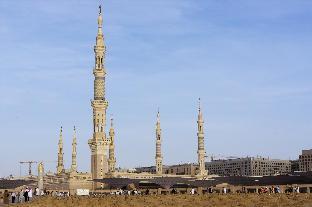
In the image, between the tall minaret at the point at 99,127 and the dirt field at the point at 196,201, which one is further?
the tall minaret at the point at 99,127

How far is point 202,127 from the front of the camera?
11119 centimetres

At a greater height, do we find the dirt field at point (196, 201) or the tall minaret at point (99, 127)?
the tall minaret at point (99, 127)

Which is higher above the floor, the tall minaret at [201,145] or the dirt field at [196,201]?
the tall minaret at [201,145]

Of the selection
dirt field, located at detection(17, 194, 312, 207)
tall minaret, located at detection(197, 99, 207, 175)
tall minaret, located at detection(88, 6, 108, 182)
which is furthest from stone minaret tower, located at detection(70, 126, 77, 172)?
dirt field, located at detection(17, 194, 312, 207)

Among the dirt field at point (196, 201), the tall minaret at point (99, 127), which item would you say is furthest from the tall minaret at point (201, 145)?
the dirt field at point (196, 201)

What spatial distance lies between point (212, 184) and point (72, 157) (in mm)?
36516

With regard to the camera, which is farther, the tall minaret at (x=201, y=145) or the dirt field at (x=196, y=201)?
the tall minaret at (x=201, y=145)

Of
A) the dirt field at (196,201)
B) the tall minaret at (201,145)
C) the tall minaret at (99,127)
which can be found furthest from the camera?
the tall minaret at (201,145)

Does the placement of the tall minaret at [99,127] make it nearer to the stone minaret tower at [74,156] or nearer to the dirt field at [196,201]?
the stone minaret tower at [74,156]

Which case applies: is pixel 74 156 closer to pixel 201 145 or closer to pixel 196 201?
pixel 201 145

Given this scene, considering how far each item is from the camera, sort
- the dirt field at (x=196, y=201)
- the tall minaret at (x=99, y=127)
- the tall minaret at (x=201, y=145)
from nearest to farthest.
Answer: the dirt field at (x=196, y=201)
the tall minaret at (x=99, y=127)
the tall minaret at (x=201, y=145)

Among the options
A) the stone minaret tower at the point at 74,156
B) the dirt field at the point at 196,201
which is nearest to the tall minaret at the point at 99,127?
the stone minaret tower at the point at 74,156

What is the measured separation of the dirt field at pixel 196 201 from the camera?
142 feet

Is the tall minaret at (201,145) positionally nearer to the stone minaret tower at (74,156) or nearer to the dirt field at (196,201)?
the stone minaret tower at (74,156)
